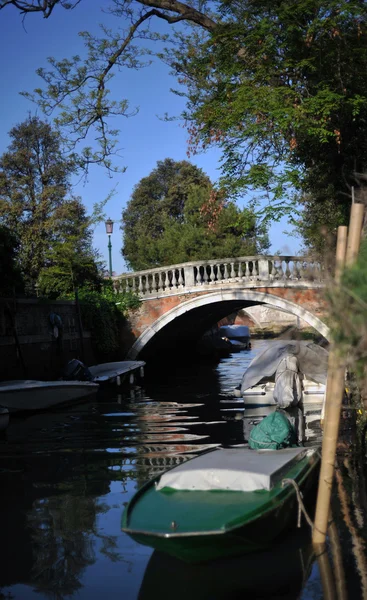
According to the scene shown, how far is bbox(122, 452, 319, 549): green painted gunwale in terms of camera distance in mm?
3871

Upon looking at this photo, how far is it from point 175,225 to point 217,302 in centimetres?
1187

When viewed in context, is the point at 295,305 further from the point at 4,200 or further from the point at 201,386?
the point at 4,200

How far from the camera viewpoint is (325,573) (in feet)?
13.8

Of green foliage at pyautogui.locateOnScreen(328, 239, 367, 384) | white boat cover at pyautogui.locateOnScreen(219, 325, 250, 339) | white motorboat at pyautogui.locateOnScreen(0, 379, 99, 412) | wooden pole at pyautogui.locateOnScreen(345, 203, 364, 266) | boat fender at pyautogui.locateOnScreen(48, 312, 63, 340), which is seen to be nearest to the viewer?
green foliage at pyautogui.locateOnScreen(328, 239, 367, 384)

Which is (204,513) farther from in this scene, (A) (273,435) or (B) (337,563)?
(A) (273,435)

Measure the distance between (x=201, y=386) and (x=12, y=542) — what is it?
1048cm

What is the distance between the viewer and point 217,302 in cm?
1730

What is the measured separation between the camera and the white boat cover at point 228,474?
4.44 m

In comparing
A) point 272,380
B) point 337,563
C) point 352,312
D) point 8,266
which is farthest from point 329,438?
point 8,266

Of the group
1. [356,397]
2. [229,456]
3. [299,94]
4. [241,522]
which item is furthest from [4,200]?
[241,522]

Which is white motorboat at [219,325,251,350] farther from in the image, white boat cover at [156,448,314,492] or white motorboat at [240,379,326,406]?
white boat cover at [156,448,314,492]

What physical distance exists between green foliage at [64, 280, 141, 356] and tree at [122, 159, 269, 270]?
665cm

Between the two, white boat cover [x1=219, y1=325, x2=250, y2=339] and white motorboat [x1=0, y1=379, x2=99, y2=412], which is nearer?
white motorboat [x1=0, y1=379, x2=99, y2=412]

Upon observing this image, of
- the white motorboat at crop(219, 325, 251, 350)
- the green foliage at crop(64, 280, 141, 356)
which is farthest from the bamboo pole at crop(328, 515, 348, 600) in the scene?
the white motorboat at crop(219, 325, 251, 350)
